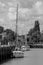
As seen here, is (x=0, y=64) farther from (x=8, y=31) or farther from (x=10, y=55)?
(x=8, y=31)

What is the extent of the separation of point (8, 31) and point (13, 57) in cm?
13738

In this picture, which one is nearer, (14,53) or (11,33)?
(14,53)

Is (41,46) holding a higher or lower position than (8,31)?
lower

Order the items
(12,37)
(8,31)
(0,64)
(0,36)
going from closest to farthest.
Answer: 1. (0,64)
2. (0,36)
3. (12,37)
4. (8,31)

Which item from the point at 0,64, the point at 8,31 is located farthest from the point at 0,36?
the point at 0,64

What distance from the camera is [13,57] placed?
54312 millimetres

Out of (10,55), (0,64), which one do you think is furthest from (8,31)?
(0,64)

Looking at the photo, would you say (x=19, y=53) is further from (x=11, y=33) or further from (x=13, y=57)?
(x=11, y=33)

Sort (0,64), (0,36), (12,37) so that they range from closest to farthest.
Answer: (0,64), (0,36), (12,37)

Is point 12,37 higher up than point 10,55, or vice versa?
point 12,37

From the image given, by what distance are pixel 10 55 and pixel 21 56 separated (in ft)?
11.1

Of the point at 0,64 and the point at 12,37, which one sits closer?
the point at 0,64

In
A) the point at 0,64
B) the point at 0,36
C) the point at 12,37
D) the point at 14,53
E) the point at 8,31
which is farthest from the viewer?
the point at 8,31

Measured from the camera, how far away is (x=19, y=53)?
53.9m
